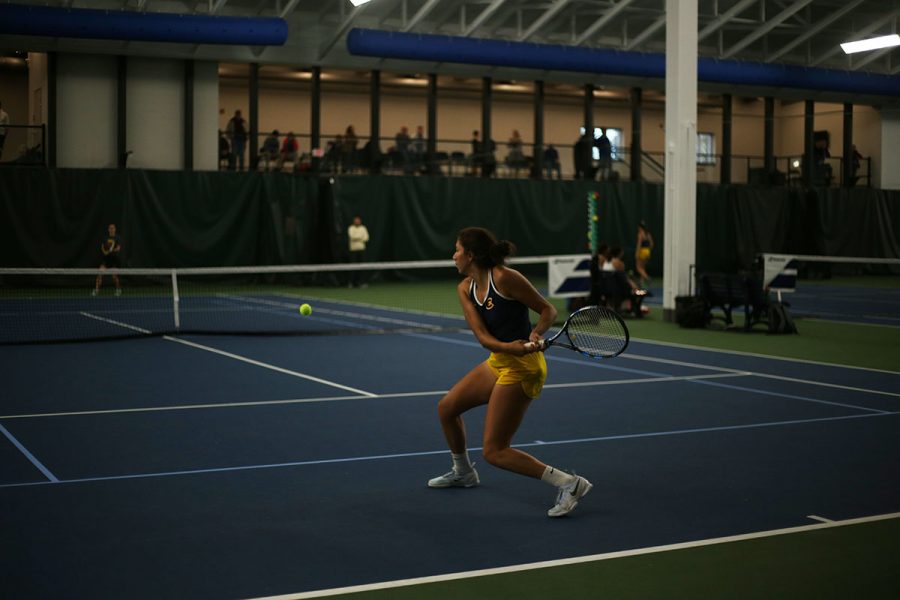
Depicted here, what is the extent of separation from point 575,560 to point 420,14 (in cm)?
2405

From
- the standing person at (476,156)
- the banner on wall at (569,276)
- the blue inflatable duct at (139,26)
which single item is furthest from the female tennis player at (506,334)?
the standing person at (476,156)

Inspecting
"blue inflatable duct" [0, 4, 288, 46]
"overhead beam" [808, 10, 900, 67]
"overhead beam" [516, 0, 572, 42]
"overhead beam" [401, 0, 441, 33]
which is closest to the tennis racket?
"blue inflatable duct" [0, 4, 288, 46]

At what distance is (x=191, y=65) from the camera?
94.4 feet

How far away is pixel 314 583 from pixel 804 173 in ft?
116

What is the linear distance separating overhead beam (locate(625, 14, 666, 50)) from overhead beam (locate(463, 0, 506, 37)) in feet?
15.6

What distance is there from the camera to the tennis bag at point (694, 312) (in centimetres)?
1773

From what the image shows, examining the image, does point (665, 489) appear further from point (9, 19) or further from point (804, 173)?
point (804, 173)

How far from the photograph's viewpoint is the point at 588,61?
99.0 ft

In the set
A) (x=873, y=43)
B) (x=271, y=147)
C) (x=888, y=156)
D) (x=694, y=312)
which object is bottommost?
(x=694, y=312)

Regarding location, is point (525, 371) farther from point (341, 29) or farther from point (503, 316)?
point (341, 29)

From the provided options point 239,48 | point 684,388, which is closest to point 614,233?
point 239,48

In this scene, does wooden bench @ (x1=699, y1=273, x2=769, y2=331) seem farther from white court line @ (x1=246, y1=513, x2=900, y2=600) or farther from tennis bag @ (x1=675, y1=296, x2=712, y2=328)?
white court line @ (x1=246, y1=513, x2=900, y2=600)

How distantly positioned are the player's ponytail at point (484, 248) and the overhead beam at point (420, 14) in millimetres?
21816

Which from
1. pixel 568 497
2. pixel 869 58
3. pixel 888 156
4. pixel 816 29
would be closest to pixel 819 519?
pixel 568 497
